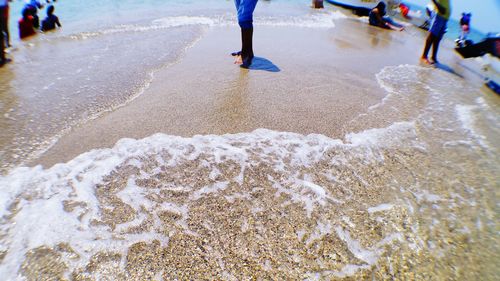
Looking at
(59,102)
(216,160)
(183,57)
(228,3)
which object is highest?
(228,3)

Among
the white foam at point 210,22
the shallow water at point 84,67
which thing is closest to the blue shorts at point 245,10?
the shallow water at point 84,67

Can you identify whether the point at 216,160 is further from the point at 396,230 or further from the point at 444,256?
the point at 444,256

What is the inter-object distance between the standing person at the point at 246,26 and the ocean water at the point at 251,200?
2183 mm

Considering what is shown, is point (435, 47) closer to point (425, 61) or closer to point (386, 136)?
point (425, 61)

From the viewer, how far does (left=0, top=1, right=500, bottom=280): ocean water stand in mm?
1913

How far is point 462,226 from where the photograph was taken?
2307mm

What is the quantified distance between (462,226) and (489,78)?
4980 millimetres

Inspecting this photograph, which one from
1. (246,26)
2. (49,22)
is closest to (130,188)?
(246,26)

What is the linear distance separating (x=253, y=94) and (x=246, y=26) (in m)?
1.67

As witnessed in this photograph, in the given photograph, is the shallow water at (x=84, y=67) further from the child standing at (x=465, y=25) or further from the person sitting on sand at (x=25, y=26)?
the child standing at (x=465, y=25)

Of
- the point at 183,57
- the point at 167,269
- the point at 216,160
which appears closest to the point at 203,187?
the point at 216,160

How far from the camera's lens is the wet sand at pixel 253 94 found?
341 centimetres

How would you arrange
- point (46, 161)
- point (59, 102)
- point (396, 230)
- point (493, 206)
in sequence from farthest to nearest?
point (59, 102) → point (46, 161) → point (493, 206) → point (396, 230)

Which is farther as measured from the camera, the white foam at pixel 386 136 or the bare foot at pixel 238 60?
the bare foot at pixel 238 60
